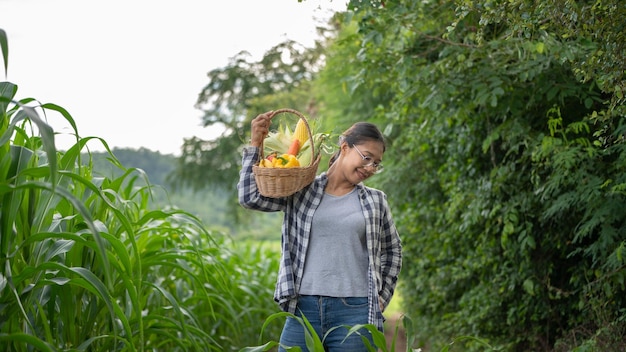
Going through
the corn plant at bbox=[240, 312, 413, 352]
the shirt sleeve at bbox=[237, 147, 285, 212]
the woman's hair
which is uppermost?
the woman's hair

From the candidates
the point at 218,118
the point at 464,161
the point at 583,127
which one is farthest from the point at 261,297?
the point at 218,118

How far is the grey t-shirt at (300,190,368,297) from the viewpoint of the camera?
3094 mm

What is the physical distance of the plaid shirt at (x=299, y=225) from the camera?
3.13m

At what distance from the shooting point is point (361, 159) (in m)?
3.12

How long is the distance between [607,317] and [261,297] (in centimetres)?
331

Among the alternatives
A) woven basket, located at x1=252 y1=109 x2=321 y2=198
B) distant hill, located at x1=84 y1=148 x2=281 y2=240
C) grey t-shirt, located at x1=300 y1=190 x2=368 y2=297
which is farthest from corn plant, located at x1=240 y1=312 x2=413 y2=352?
distant hill, located at x1=84 y1=148 x2=281 y2=240

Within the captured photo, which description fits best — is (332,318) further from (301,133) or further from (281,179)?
(301,133)

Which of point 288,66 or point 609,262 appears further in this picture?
point 288,66

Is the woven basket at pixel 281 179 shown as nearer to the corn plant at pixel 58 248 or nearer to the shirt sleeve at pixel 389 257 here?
the shirt sleeve at pixel 389 257

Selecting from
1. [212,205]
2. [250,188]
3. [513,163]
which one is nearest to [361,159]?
[250,188]

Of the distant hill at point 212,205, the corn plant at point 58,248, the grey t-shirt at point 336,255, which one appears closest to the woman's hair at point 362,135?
the grey t-shirt at point 336,255

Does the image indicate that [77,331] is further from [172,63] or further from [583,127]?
[172,63]

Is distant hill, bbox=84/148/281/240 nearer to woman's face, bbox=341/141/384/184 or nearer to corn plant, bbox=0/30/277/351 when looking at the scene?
corn plant, bbox=0/30/277/351

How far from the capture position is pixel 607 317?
4.02m
